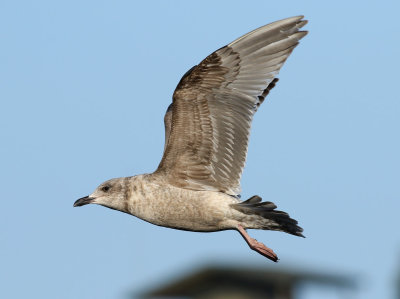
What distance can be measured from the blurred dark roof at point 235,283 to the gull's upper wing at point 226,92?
5.20 meters

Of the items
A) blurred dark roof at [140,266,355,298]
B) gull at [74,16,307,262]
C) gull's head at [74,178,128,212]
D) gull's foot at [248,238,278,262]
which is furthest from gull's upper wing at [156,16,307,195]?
blurred dark roof at [140,266,355,298]

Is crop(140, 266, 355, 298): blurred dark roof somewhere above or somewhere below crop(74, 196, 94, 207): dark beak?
below

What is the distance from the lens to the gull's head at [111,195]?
1986 centimetres

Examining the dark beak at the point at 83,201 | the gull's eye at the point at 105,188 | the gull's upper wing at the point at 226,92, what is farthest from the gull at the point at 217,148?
the dark beak at the point at 83,201

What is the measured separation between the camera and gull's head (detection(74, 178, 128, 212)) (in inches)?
782

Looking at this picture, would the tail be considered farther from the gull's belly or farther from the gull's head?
the gull's head

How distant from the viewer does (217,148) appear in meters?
19.6

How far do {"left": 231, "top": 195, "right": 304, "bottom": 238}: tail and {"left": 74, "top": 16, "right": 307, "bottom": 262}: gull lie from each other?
0.01 meters

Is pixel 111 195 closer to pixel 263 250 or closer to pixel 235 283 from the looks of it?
pixel 263 250

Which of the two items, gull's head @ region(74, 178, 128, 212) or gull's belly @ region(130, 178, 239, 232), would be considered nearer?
gull's belly @ region(130, 178, 239, 232)

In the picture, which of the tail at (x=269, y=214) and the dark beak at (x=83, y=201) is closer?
the tail at (x=269, y=214)

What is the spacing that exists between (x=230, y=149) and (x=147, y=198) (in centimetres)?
122

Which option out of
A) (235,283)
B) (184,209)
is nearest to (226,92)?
(184,209)

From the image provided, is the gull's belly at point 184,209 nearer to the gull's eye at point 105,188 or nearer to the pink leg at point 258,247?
the pink leg at point 258,247
